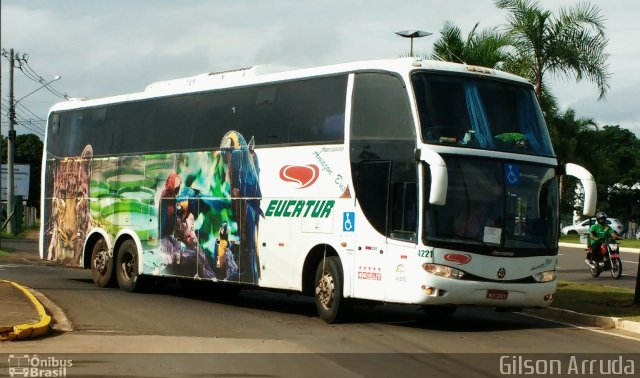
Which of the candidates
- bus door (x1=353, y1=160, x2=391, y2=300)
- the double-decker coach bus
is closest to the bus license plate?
the double-decker coach bus

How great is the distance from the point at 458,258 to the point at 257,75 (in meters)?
5.70

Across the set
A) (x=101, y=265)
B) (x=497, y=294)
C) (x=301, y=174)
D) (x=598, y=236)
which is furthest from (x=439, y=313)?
(x=598, y=236)

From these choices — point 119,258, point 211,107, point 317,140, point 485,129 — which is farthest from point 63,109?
point 485,129

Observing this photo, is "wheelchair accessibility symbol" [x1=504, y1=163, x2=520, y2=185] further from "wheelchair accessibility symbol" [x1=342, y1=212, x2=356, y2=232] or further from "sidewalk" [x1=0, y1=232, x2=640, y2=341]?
"sidewalk" [x1=0, y1=232, x2=640, y2=341]

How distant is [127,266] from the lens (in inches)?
817

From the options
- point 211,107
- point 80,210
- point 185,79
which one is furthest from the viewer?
point 80,210

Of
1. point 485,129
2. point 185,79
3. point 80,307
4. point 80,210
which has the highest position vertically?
point 185,79

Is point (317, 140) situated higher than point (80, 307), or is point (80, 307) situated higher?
point (317, 140)

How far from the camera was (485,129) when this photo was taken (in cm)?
1468

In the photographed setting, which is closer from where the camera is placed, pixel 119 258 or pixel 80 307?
pixel 80 307

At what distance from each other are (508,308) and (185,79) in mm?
8383

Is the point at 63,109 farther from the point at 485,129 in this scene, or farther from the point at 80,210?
the point at 485,129

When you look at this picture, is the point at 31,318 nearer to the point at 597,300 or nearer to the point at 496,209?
the point at 496,209

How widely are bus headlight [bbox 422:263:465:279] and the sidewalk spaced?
3.08 meters
